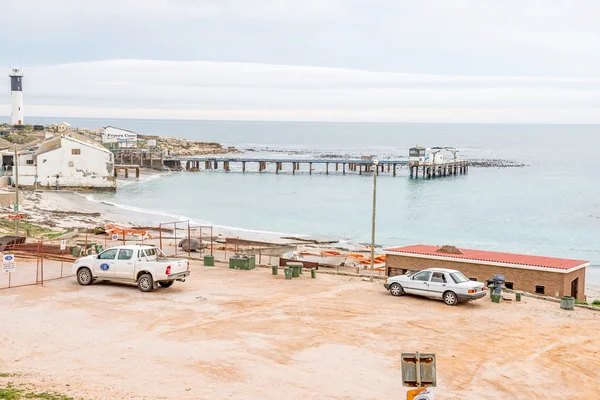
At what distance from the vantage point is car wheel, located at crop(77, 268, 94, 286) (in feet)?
81.8

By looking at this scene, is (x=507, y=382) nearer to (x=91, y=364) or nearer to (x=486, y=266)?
(x=91, y=364)

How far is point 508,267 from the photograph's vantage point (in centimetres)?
2908

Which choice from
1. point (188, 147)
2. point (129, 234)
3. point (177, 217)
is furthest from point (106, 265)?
point (188, 147)

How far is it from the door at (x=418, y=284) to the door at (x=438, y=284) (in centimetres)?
18

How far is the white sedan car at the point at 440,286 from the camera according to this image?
23453 millimetres

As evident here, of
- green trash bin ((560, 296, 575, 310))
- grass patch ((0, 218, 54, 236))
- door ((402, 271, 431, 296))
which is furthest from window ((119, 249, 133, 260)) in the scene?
grass patch ((0, 218, 54, 236))

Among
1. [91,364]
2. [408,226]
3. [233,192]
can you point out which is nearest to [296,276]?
[91,364]

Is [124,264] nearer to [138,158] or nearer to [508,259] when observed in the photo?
[508,259]

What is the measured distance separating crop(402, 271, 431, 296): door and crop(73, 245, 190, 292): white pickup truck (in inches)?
312

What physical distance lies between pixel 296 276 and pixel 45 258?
11.4m

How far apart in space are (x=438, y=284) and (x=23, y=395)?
14.8m

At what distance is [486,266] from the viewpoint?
97.3 feet

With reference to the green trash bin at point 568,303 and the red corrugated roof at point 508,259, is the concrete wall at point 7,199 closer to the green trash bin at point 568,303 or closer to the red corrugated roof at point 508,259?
the red corrugated roof at point 508,259

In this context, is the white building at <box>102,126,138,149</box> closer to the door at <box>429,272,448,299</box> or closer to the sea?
the sea
